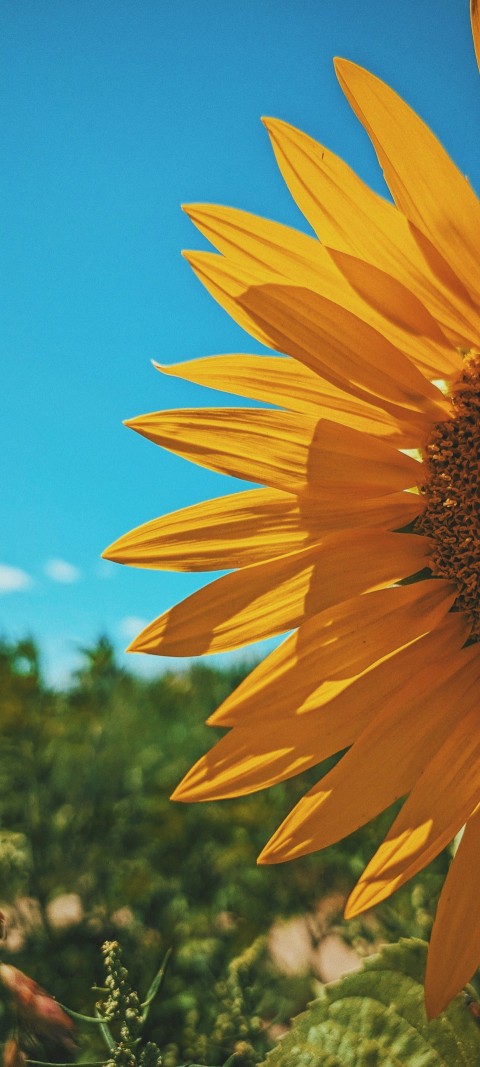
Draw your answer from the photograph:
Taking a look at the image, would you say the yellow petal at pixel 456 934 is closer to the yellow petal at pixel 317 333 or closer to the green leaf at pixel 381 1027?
the green leaf at pixel 381 1027

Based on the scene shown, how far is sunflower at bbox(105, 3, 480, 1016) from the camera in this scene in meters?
0.74

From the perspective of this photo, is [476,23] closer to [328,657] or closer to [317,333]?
[317,333]

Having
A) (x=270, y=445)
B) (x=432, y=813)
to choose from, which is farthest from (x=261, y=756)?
(x=270, y=445)

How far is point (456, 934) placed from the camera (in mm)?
724

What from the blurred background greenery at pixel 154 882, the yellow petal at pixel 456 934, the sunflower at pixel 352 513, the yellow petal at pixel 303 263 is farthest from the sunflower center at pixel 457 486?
the blurred background greenery at pixel 154 882

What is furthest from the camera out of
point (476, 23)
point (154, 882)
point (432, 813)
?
point (154, 882)

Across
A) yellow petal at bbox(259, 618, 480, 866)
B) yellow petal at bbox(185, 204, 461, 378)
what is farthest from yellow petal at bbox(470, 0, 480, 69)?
yellow petal at bbox(259, 618, 480, 866)

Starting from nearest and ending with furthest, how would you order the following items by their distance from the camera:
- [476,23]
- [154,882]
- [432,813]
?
[476,23]
[432,813]
[154,882]

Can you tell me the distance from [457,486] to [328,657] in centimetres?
21

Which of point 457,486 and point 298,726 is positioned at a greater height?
point 457,486

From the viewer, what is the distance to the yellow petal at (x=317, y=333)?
739 mm

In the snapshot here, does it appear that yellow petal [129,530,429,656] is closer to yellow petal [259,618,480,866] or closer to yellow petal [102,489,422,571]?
yellow petal [102,489,422,571]

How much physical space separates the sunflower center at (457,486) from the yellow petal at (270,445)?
0.26ft

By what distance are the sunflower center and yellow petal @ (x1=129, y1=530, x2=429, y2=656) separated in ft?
0.29
